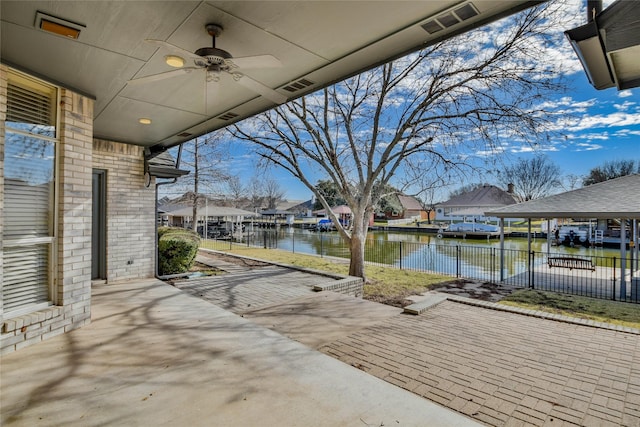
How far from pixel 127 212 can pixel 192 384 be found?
17.3ft

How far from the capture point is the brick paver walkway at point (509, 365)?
2592 mm

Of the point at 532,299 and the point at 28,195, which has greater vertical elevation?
the point at 28,195

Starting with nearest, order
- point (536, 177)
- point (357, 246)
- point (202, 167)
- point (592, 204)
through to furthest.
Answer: point (357, 246) < point (592, 204) < point (202, 167) < point (536, 177)

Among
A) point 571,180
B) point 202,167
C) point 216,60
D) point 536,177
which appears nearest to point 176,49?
point 216,60

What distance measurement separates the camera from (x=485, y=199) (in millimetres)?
34281

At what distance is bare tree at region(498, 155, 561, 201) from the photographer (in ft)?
124

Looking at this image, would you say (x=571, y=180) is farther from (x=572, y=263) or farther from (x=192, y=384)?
(x=192, y=384)

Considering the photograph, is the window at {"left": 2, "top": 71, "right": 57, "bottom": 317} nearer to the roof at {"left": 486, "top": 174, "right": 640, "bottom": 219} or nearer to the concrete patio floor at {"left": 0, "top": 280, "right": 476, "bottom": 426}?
the concrete patio floor at {"left": 0, "top": 280, "right": 476, "bottom": 426}

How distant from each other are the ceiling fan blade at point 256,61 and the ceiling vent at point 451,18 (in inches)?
51.3

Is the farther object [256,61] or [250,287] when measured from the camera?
[250,287]

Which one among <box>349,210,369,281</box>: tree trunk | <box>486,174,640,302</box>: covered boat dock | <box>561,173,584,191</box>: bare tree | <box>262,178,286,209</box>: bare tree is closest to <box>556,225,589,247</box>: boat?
<box>486,174,640,302</box>: covered boat dock

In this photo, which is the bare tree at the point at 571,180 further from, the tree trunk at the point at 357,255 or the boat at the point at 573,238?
the tree trunk at the point at 357,255

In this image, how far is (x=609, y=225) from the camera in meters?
28.9

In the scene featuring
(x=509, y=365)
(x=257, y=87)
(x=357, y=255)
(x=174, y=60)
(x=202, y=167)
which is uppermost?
(x=202, y=167)
